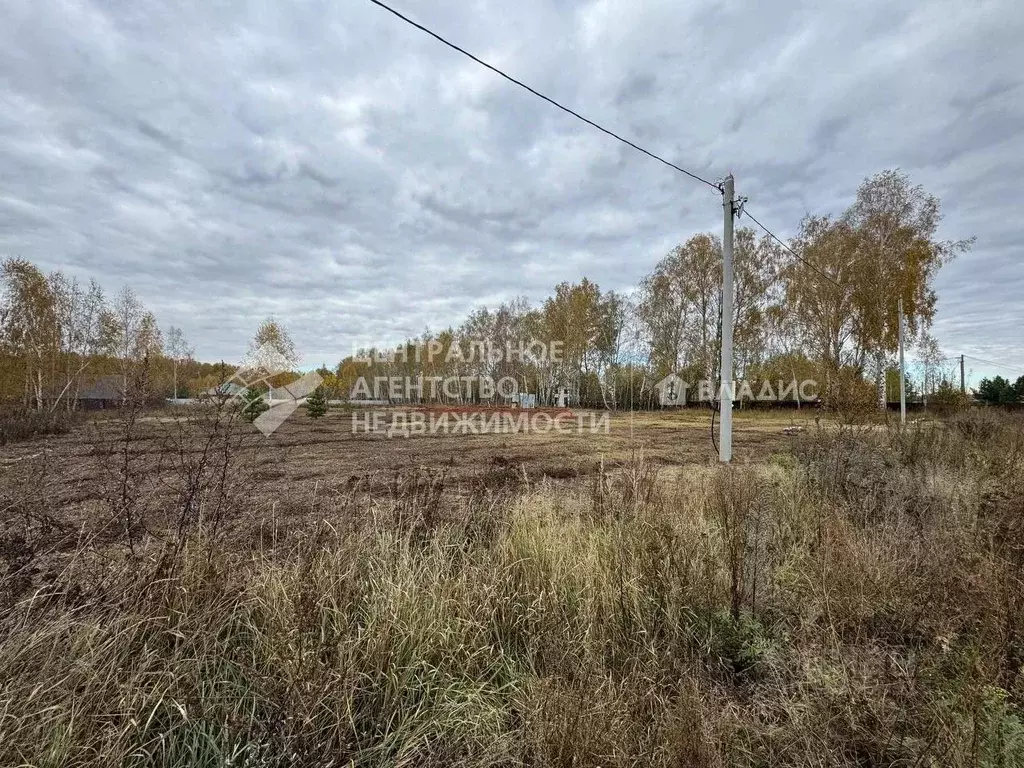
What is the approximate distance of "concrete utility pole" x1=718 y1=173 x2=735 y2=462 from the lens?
7.96 m

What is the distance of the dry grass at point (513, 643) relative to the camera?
1.68m

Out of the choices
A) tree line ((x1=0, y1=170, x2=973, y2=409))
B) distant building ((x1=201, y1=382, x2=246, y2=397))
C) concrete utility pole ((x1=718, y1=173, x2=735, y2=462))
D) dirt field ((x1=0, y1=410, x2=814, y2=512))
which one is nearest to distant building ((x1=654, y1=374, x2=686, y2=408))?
tree line ((x1=0, y1=170, x2=973, y2=409))

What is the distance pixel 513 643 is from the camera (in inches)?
103

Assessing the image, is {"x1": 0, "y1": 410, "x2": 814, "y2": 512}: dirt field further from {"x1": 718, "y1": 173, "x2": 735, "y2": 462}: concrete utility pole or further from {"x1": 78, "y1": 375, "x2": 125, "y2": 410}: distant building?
{"x1": 78, "y1": 375, "x2": 125, "y2": 410}: distant building

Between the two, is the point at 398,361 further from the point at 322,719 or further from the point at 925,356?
the point at 322,719

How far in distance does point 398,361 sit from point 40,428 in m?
43.2

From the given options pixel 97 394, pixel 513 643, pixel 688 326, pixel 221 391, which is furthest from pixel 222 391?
pixel 97 394

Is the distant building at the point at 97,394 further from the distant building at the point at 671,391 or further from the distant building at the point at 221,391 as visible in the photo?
the distant building at the point at 671,391

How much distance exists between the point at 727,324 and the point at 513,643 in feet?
24.1

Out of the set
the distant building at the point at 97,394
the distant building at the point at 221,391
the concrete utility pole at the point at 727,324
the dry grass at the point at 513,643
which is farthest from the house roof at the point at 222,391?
the distant building at the point at 97,394

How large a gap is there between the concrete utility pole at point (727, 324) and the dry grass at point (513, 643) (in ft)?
Answer: 13.7

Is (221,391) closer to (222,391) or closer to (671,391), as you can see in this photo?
(222,391)

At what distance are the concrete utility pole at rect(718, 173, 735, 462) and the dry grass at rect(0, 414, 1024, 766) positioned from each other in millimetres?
4184

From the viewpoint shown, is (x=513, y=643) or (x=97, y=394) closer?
(x=513, y=643)
